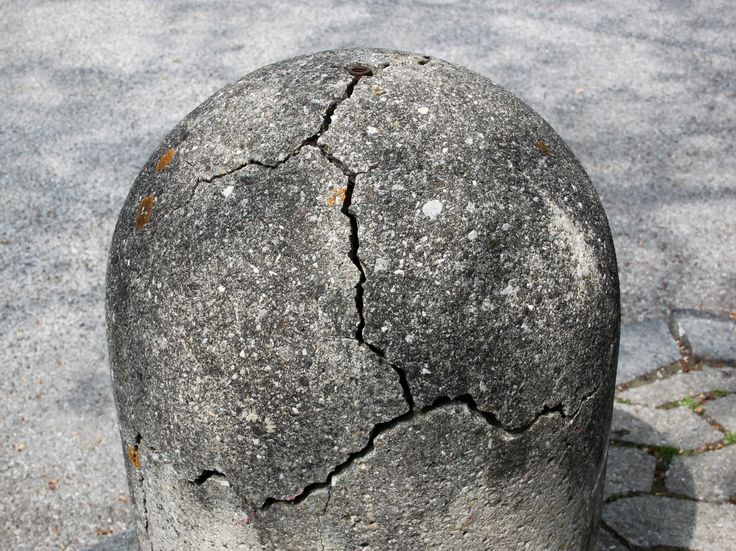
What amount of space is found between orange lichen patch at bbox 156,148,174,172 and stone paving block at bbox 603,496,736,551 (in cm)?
197

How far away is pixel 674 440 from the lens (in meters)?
3.67

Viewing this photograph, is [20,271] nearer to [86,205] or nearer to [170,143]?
[86,205]

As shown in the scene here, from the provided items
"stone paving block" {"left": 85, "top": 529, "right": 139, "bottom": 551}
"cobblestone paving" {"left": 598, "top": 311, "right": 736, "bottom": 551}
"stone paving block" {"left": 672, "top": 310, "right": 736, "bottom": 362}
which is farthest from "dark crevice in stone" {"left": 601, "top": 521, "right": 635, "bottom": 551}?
"stone paving block" {"left": 85, "top": 529, "right": 139, "bottom": 551}

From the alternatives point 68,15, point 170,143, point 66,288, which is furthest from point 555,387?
point 68,15

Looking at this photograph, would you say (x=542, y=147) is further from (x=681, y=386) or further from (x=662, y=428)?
(x=681, y=386)

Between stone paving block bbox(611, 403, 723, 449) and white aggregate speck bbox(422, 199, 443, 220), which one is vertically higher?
white aggregate speck bbox(422, 199, 443, 220)

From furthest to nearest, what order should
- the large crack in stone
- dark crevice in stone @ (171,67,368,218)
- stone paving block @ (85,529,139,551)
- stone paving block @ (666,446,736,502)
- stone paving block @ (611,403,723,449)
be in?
stone paving block @ (611,403,723,449) → stone paving block @ (666,446,736,502) → stone paving block @ (85,529,139,551) → dark crevice in stone @ (171,67,368,218) → the large crack in stone

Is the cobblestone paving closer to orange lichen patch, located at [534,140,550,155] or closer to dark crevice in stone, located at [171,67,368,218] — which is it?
orange lichen patch, located at [534,140,550,155]

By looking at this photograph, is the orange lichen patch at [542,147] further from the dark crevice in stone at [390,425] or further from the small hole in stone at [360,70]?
the dark crevice in stone at [390,425]

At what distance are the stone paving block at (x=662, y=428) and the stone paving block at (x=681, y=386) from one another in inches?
2.6

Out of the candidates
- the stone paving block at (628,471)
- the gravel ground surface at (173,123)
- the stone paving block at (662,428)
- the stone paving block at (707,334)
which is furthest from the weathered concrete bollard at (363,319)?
the stone paving block at (707,334)

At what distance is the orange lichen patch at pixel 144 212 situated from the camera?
2.09m

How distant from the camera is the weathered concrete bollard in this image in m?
1.88

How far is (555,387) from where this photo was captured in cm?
Answer: 202
